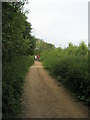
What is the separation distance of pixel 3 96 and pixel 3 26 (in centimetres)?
235

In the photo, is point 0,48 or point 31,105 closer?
point 0,48

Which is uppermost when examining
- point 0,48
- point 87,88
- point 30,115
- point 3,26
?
point 3,26

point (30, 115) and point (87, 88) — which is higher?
point (87, 88)

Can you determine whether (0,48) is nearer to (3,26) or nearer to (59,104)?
(3,26)

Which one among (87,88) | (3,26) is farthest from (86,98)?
(3,26)

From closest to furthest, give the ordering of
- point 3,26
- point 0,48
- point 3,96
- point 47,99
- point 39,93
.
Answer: point 3,96, point 0,48, point 3,26, point 47,99, point 39,93

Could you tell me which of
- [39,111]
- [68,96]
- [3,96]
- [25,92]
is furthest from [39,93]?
[3,96]

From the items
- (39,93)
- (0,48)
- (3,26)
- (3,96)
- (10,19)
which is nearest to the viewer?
(3,96)

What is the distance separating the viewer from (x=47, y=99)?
7.52 m

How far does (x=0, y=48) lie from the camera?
5457mm

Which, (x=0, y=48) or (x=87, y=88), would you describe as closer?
(x=0, y=48)

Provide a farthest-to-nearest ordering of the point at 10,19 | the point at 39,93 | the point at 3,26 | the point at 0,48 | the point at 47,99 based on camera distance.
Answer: the point at 39,93
the point at 47,99
the point at 10,19
the point at 3,26
the point at 0,48

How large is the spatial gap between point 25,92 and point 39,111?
2.62 m

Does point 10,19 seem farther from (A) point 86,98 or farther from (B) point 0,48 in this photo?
(A) point 86,98
